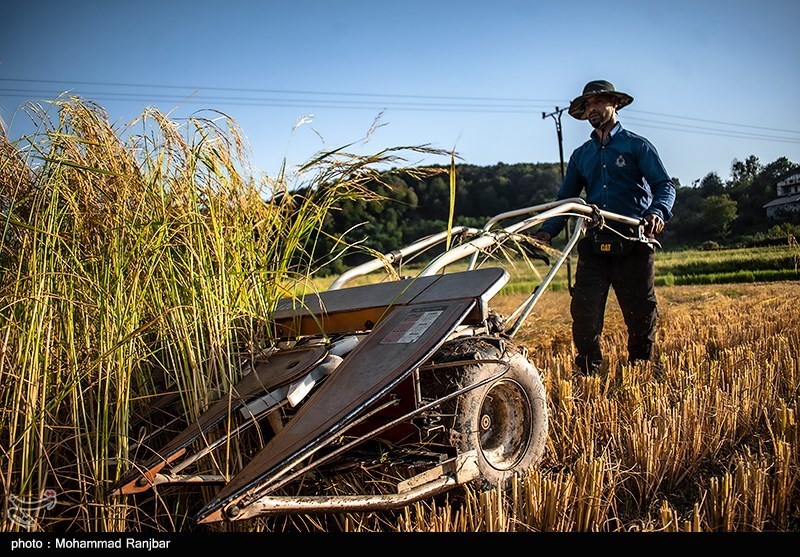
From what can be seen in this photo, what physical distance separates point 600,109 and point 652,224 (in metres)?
0.98

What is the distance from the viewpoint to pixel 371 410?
8.17ft

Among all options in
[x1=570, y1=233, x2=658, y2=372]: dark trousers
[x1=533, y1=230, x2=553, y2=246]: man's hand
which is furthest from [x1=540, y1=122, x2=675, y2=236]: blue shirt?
[x1=570, y1=233, x2=658, y2=372]: dark trousers

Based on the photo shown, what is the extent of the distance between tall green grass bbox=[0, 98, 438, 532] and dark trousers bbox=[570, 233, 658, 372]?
2.45 m

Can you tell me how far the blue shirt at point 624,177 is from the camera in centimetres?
468

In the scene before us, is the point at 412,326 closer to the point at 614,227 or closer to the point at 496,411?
the point at 496,411

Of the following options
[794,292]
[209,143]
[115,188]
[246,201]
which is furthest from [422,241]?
[794,292]

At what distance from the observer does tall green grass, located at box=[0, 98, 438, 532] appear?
2.28 meters

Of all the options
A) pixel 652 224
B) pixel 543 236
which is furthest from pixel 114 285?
pixel 652 224

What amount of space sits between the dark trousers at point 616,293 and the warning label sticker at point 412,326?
101 inches

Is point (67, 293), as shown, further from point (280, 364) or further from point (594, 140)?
point (594, 140)

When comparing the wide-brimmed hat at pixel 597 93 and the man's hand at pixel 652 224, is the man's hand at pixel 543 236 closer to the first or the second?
the man's hand at pixel 652 224

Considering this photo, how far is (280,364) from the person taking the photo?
264 cm

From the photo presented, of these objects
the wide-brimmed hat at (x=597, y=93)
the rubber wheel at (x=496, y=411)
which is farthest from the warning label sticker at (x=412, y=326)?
the wide-brimmed hat at (x=597, y=93)

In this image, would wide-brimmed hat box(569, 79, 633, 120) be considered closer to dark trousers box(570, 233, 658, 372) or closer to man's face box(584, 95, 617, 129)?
man's face box(584, 95, 617, 129)
